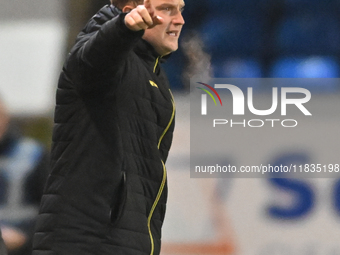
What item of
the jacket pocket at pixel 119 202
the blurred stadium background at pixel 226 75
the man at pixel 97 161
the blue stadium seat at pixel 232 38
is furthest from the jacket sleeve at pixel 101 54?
the blue stadium seat at pixel 232 38

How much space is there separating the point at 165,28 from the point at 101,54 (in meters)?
0.39

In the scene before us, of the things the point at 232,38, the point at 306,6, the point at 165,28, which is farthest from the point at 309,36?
the point at 165,28

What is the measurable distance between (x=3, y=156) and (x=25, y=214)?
29 centimetres

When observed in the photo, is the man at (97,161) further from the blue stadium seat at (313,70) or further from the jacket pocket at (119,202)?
A: the blue stadium seat at (313,70)

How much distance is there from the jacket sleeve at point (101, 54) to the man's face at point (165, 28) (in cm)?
27

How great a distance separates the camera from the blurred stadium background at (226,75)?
8.81 ft

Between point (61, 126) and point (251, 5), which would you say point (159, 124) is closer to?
point (61, 126)

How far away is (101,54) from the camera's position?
1156 millimetres

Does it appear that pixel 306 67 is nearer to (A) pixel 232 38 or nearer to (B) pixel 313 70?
(B) pixel 313 70

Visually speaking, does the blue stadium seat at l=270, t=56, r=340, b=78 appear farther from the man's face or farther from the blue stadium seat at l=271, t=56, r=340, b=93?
the man's face

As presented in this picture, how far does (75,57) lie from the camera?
123 cm

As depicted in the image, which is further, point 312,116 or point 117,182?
point 312,116

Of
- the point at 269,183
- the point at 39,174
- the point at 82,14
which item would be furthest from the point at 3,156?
the point at 269,183

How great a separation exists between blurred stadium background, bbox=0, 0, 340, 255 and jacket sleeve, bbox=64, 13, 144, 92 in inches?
57.6
